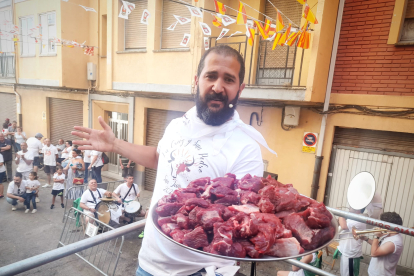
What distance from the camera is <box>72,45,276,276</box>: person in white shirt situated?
1.76m

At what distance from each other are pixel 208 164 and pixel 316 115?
5189 mm

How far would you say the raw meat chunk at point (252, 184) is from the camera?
145 cm

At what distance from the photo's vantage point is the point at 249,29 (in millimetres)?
5086

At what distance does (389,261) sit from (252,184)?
3943 millimetres

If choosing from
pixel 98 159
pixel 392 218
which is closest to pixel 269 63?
pixel 392 218

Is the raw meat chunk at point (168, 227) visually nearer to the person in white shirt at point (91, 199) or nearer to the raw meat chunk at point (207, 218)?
the raw meat chunk at point (207, 218)

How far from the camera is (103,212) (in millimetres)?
6105

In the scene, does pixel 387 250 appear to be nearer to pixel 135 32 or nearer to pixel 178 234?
pixel 178 234

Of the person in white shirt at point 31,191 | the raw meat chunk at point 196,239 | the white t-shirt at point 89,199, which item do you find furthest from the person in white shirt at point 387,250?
the person in white shirt at point 31,191

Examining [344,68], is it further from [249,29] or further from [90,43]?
[90,43]

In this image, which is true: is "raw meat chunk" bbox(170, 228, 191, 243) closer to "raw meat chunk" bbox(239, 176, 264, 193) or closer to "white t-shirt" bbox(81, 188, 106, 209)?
"raw meat chunk" bbox(239, 176, 264, 193)

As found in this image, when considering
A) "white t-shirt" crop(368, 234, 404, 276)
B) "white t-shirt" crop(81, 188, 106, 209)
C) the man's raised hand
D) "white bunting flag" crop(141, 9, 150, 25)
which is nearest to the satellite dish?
"white t-shirt" crop(368, 234, 404, 276)

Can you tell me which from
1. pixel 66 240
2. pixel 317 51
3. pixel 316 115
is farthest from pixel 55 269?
pixel 317 51

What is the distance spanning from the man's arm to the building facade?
3.73m
